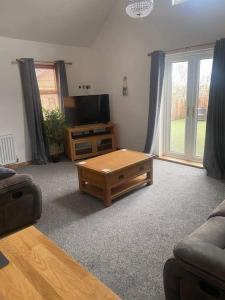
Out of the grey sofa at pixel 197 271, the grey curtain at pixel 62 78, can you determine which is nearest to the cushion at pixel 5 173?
the grey sofa at pixel 197 271

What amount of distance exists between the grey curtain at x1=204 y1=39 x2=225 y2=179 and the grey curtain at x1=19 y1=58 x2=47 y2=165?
122 inches

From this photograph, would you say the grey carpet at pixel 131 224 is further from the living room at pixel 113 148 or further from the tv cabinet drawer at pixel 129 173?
the tv cabinet drawer at pixel 129 173

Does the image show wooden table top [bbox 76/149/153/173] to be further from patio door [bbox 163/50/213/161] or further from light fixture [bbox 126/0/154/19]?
light fixture [bbox 126/0/154/19]

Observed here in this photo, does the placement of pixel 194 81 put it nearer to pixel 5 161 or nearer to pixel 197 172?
pixel 197 172

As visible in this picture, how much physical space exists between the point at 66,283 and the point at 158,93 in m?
3.64

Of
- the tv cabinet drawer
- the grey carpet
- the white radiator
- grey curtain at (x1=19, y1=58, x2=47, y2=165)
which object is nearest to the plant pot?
grey curtain at (x1=19, y1=58, x2=47, y2=165)

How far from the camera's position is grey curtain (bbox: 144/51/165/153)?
4137mm

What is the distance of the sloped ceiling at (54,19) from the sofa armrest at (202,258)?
13.7 feet

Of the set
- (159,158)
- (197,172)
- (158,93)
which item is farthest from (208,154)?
(158,93)

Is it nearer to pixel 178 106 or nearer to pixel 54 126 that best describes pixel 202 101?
pixel 178 106

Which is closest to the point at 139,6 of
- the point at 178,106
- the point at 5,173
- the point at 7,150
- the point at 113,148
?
the point at 178,106

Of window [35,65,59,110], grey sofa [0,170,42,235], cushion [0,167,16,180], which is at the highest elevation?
window [35,65,59,110]

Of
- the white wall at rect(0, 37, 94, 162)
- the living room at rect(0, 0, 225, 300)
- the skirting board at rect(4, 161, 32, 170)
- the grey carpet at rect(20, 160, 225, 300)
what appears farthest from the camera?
the skirting board at rect(4, 161, 32, 170)

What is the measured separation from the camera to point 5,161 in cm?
437
